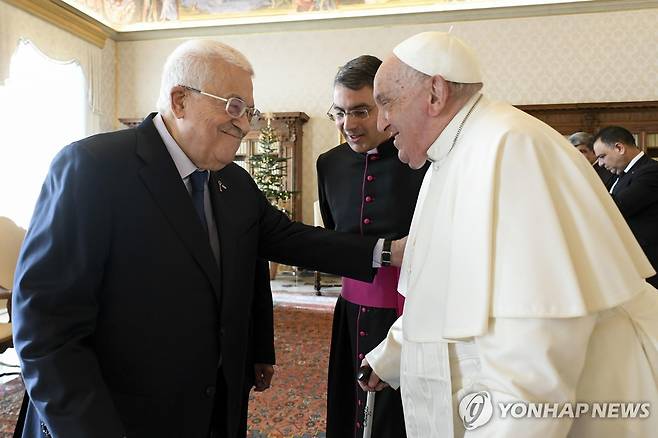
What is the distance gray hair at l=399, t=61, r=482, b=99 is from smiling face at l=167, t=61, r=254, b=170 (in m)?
0.58

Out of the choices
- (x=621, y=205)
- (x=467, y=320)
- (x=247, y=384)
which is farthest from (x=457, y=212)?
(x=621, y=205)

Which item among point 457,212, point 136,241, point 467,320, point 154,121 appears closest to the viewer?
point 467,320

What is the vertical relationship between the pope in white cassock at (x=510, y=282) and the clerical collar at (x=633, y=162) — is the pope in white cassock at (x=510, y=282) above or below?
below

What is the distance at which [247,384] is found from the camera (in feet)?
7.20

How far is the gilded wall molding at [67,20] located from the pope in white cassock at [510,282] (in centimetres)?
940

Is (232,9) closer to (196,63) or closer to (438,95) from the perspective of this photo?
(196,63)

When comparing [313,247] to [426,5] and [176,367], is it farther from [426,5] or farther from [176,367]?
[426,5]

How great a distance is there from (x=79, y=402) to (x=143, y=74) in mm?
11371

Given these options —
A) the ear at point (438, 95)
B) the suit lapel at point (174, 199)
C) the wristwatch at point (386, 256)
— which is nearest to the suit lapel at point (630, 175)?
the wristwatch at point (386, 256)

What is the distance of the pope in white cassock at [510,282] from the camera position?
115cm

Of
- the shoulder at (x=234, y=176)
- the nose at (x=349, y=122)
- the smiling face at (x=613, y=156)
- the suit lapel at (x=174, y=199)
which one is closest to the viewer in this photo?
the suit lapel at (x=174, y=199)

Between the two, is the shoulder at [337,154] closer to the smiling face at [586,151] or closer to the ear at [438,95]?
the ear at [438,95]

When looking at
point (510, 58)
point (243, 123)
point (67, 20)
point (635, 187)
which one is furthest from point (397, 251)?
point (67, 20)

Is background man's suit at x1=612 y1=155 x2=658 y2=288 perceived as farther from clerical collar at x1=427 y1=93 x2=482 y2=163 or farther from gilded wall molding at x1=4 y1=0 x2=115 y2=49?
gilded wall molding at x1=4 y1=0 x2=115 y2=49
